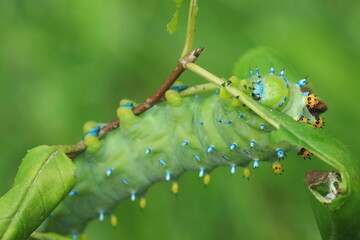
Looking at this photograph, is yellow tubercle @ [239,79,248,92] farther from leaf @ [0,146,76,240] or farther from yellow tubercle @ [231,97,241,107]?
leaf @ [0,146,76,240]

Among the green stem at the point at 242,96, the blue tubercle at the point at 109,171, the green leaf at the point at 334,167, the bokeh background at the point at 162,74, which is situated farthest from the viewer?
the bokeh background at the point at 162,74

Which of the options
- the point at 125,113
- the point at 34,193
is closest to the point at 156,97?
the point at 125,113

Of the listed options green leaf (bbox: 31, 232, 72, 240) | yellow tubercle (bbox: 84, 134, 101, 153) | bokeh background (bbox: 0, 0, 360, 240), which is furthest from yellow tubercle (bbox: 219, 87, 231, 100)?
bokeh background (bbox: 0, 0, 360, 240)

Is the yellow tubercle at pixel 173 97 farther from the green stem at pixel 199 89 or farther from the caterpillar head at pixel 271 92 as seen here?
the caterpillar head at pixel 271 92

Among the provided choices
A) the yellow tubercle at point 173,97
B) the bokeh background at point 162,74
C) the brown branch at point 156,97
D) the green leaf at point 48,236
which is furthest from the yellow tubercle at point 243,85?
the bokeh background at point 162,74

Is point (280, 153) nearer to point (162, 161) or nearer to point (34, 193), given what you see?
point (162, 161)

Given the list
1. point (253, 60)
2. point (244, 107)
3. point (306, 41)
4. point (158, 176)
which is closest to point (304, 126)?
point (244, 107)
